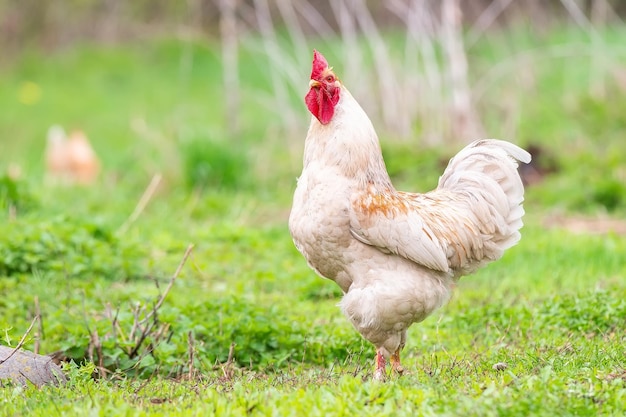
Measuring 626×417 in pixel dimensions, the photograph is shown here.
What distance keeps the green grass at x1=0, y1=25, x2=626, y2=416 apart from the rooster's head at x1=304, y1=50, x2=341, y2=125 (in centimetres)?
147

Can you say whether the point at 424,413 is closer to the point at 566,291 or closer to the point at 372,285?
the point at 372,285

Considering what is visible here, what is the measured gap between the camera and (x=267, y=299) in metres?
7.84

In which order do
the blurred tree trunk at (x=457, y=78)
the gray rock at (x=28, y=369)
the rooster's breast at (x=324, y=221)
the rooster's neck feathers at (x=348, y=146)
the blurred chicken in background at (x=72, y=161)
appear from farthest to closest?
the blurred chicken in background at (x=72, y=161) < the blurred tree trunk at (x=457, y=78) < the rooster's neck feathers at (x=348, y=146) < the rooster's breast at (x=324, y=221) < the gray rock at (x=28, y=369)

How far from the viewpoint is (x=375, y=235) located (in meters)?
5.26

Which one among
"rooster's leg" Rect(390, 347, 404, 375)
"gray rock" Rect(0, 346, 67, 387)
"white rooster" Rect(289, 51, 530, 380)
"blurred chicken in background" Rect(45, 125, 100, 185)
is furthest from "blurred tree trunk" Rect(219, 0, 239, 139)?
"gray rock" Rect(0, 346, 67, 387)

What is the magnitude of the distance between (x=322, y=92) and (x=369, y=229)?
32.8 inches

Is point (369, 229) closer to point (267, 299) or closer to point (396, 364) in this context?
point (396, 364)

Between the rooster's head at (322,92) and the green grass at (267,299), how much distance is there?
147 centimetres

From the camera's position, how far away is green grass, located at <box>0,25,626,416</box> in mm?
4402

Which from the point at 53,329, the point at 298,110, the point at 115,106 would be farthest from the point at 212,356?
the point at 115,106

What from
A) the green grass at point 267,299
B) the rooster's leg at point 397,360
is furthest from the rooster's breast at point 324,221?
the green grass at point 267,299

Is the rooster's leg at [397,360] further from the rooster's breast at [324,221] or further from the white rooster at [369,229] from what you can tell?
the rooster's breast at [324,221]

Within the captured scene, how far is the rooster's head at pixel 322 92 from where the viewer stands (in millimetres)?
5402

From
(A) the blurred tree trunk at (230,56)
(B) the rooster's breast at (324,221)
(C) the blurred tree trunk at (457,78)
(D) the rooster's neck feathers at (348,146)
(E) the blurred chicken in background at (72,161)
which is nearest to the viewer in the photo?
(B) the rooster's breast at (324,221)
